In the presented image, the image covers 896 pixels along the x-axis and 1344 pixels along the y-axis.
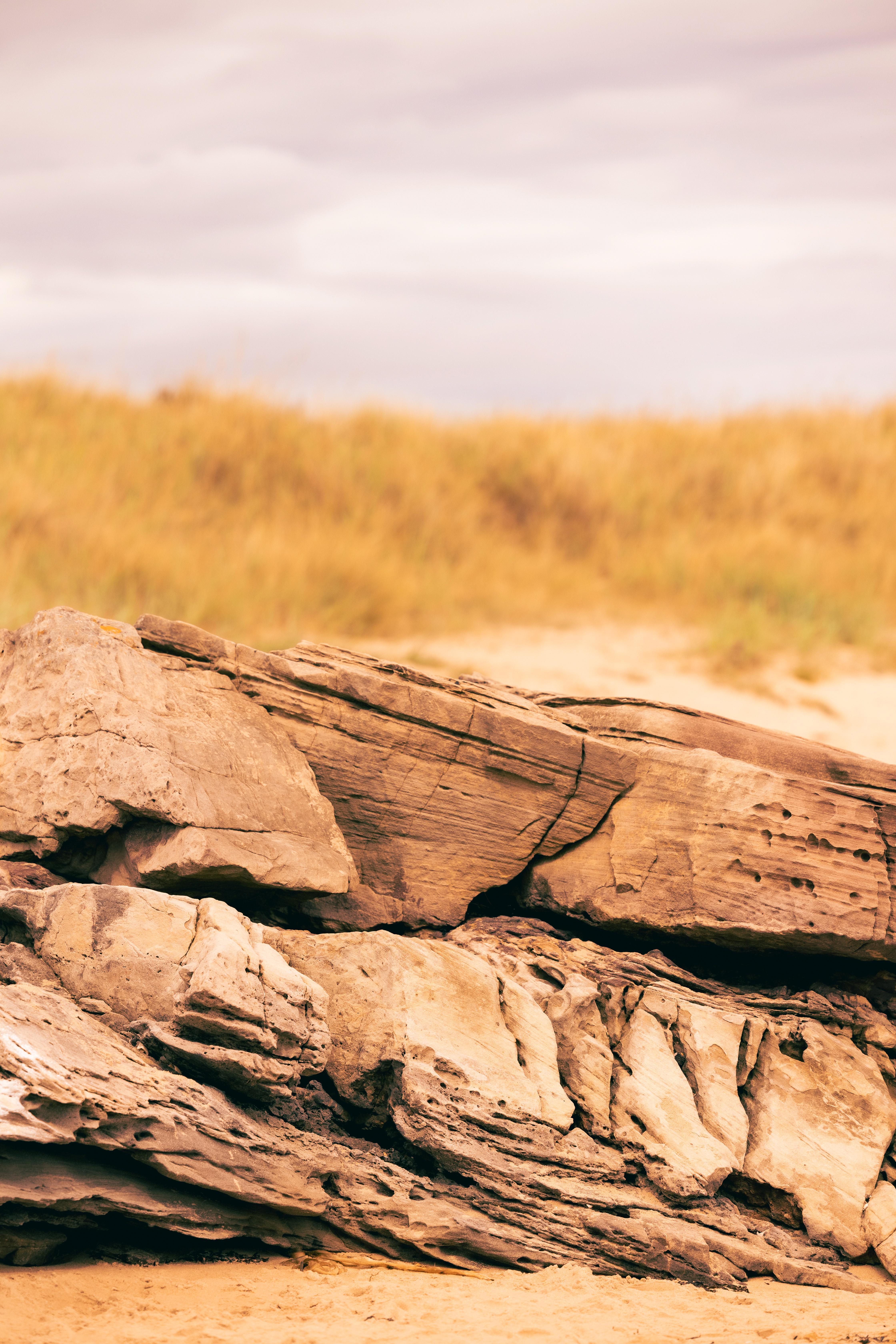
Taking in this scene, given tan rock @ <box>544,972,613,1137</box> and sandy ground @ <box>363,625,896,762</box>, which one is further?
sandy ground @ <box>363,625,896,762</box>

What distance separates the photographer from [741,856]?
488 centimetres

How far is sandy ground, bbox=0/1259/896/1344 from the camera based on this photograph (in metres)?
2.94

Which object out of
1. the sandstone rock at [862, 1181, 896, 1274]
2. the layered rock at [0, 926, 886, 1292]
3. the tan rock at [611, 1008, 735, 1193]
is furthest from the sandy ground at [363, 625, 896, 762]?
the layered rock at [0, 926, 886, 1292]

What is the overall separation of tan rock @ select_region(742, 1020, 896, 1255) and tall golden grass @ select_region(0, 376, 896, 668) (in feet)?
24.2

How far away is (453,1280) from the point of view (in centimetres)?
344

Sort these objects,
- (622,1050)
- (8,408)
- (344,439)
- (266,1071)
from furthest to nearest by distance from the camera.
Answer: (344,439) < (8,408) < (622,1050) < (266,1071)

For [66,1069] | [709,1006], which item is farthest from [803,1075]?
[66,1069]

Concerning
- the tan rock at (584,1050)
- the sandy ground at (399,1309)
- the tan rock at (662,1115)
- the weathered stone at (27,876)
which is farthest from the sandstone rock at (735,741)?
the weathered stone at (27,876)

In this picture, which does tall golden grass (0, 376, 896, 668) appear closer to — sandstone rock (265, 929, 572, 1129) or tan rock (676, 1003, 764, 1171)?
sandstone rock (265, 929, 572, 1129)

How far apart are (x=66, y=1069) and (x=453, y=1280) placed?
143 cm

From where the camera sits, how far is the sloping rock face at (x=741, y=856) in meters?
4.79

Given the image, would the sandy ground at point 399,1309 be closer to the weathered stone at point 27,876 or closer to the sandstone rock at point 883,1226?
the sandstone rock at point 883,1226

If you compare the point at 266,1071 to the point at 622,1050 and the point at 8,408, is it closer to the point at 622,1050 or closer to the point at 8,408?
the point at 622,1050

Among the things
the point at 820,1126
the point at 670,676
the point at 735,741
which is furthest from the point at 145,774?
the point at 670,676
